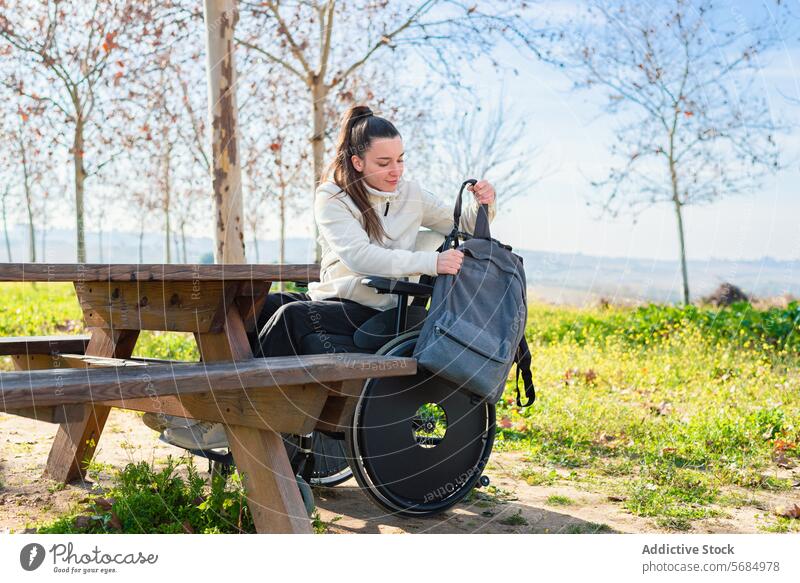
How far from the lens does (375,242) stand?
10.2 ft

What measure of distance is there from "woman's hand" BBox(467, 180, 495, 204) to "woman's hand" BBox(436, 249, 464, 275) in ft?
1.30

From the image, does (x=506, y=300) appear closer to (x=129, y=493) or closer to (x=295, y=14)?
(x=129, y=493)

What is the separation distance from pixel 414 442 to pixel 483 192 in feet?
3.19

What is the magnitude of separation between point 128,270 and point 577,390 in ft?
11.4

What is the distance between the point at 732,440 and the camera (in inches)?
158

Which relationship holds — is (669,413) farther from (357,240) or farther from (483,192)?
(357,240)

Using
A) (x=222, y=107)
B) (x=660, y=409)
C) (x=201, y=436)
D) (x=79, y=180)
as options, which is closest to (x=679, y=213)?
(x=660, y=409)

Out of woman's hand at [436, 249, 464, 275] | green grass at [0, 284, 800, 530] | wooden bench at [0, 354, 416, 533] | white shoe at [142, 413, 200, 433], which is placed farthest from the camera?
green grass at [0, 284, 800, 530]

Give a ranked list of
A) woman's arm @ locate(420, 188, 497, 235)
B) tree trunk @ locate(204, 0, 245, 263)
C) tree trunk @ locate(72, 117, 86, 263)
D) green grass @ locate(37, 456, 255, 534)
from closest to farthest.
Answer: green grass @ locate(37, 456, 255, 534) < woman's arm @ locate(420, 188, 497, 235) < tree trunk @ locate(204, 0, 245, 263) < tree trunk @ locate(72, 117, 86, 263)

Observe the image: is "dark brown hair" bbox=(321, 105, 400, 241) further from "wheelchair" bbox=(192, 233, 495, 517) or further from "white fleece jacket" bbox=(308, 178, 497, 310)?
"wheelchair" bbox=(192, 233, 495, 517)

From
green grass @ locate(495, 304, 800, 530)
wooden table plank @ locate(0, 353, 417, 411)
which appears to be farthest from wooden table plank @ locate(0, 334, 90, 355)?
green grass @ locate(495, 304, 800, 530)

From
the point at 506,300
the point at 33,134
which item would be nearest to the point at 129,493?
the point at 506,300

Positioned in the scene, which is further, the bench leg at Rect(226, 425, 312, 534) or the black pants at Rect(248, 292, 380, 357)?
the black pants at Rect(248, 292, 380, 357)

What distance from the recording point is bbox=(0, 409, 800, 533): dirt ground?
295 centimetres
